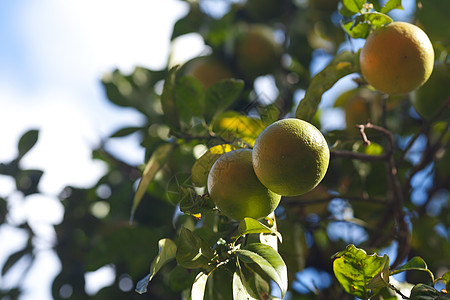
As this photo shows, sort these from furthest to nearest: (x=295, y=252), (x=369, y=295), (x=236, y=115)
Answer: (x=295, y=252) → (x=236, y=115) → (x=369, y=295)

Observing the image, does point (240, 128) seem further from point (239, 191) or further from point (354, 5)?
point (354, 5)

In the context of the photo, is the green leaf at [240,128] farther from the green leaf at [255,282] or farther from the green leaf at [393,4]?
the green leaf at [393,4]

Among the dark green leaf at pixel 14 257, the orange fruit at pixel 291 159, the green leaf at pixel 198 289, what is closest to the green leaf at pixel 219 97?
the orange fruit at pixel 291 159

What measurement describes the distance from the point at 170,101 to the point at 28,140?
28.7 inches

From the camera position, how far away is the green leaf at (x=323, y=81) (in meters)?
1.26

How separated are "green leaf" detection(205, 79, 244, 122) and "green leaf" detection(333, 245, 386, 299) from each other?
672 mm

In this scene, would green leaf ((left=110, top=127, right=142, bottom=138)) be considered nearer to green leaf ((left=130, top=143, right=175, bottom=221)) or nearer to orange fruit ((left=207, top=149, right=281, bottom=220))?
green leaf ((left=130, top=143, right=175, bottom=221))

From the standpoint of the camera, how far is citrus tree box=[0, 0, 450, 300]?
1002 millimetres

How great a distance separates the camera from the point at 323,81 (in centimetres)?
129

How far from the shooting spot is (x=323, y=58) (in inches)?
97.3

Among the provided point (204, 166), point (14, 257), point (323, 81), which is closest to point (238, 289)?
point (204, 166)

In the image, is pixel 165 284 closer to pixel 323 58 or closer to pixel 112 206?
pixel 112 206

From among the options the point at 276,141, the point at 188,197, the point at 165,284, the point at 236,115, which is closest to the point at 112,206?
the point at 165,284

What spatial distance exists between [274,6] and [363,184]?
1.22 metres
